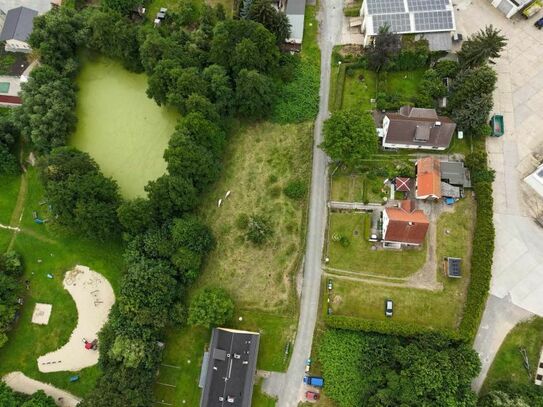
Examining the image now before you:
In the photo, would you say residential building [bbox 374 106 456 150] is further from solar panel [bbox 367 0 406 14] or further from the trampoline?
the trampoline

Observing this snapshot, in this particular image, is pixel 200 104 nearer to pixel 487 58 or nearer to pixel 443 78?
pixel 443 78

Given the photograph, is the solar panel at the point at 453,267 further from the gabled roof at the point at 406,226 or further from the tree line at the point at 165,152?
the tree line at the point at 165,152

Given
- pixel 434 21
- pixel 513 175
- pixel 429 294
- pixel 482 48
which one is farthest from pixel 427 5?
pixel 429 294

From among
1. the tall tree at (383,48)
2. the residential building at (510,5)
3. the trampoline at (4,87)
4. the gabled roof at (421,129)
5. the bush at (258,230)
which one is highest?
the residential building at (510,5)

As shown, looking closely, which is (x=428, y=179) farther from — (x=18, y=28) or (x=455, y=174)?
(x=18, y=28)

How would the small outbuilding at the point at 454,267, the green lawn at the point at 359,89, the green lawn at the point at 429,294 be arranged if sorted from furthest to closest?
1. the green lawn at the point at 359,89
2. the small outbuilding at the point at 454,267
3. the green lawn at the point at 429,294

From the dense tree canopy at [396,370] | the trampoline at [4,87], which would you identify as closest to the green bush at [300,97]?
the dense tree canopy at [396,370]

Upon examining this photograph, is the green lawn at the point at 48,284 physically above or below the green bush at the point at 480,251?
below

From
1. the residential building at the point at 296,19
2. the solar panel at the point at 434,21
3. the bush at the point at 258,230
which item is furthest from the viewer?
the residential building at the point at 296,19
